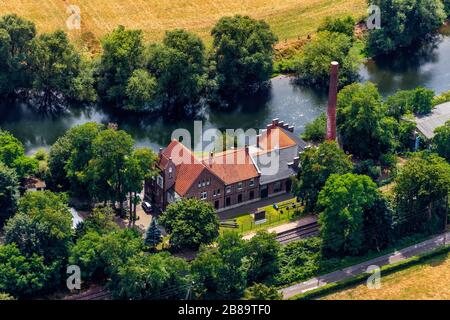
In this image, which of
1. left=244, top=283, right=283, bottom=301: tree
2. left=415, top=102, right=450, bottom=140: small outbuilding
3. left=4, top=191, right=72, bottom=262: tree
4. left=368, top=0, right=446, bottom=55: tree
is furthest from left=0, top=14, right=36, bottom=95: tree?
left=244, top=283, right=283, bottom=301: tree

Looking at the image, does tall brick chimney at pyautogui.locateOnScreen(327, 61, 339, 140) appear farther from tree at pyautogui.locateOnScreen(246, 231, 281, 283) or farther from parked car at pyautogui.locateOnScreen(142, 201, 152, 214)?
parked car at pyautogui.locateOnScreen(142, 201, 152, 214)

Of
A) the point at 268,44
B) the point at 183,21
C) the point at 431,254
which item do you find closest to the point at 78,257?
the point at 431,254

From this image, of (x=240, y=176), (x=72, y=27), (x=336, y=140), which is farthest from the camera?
(x=72, y=27)

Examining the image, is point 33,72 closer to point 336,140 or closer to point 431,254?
point 336,140

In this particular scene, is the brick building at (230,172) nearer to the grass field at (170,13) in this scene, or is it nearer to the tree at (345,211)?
the tree at (345,211)

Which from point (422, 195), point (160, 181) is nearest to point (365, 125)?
point (422, 195)
